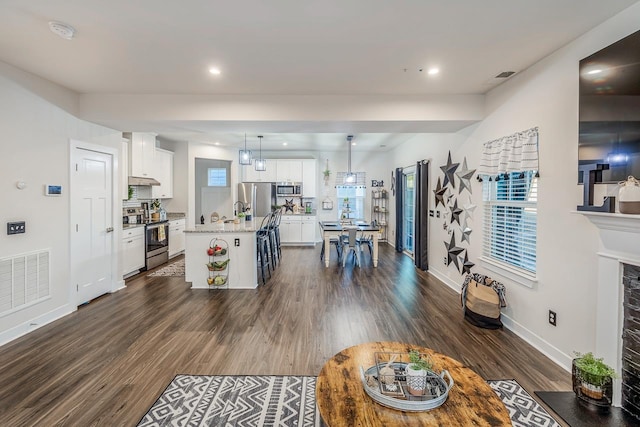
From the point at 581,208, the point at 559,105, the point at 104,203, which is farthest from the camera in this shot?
the point at 104,203

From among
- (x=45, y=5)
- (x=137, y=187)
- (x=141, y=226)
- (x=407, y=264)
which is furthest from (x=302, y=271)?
(x=45, y=5)

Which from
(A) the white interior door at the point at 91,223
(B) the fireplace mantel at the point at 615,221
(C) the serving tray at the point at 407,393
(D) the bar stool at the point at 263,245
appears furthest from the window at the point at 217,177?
(B) the fireplace mantel at the point at 615,221

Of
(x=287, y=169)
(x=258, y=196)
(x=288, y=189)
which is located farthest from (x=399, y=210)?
(x=258, y=196)

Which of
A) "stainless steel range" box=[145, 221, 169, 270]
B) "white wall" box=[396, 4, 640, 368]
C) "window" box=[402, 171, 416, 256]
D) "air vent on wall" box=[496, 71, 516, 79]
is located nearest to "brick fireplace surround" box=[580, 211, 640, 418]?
"white wall" box=[396, 4, 640, 368]

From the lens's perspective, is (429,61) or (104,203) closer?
(429,61)

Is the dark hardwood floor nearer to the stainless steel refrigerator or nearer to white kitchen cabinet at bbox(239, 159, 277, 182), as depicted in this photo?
the stainless steel refrigerator

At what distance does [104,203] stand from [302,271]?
338 cm

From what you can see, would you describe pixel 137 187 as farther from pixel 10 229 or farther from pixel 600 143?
pixel 600 143

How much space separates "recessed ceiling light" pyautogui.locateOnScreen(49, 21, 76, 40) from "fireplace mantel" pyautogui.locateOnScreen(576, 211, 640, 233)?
14.0ft

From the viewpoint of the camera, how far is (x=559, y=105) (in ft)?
8.52

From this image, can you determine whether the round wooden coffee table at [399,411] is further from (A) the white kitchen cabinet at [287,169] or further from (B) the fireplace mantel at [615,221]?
(A) the white kitchen cabinet at [287,169]

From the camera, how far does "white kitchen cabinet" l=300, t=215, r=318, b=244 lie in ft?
27.2

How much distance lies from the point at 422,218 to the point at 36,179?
5.75 meters

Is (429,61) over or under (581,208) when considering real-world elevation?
over
